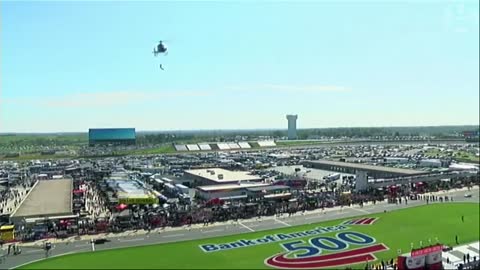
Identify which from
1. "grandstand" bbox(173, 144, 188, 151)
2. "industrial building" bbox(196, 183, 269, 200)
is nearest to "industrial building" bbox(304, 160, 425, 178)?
"industrial building" bbox(196, 183, 269, 200)

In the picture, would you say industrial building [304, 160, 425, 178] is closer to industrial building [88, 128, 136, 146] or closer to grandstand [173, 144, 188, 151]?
industrial building [88, 128, 136, 146]

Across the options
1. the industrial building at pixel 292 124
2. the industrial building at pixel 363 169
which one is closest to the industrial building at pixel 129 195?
the industrial building at pixel 363 169

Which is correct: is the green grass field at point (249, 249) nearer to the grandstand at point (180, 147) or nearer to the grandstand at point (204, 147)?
the grandstand at point (204, 147)

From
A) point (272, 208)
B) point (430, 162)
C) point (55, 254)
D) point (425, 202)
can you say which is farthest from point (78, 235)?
point (430, 162)

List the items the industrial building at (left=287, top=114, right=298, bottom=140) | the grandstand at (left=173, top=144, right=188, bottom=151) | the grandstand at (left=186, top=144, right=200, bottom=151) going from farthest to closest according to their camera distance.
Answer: the industrial building at (left=287, top=114, right=298, bottom=140) < the grandstand at (left=173, top=144, right=188, bottom=151) < the grandstand at (left=186, top=144, right=200, bottom=151)

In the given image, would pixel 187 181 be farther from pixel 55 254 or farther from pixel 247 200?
pixel 55 254
